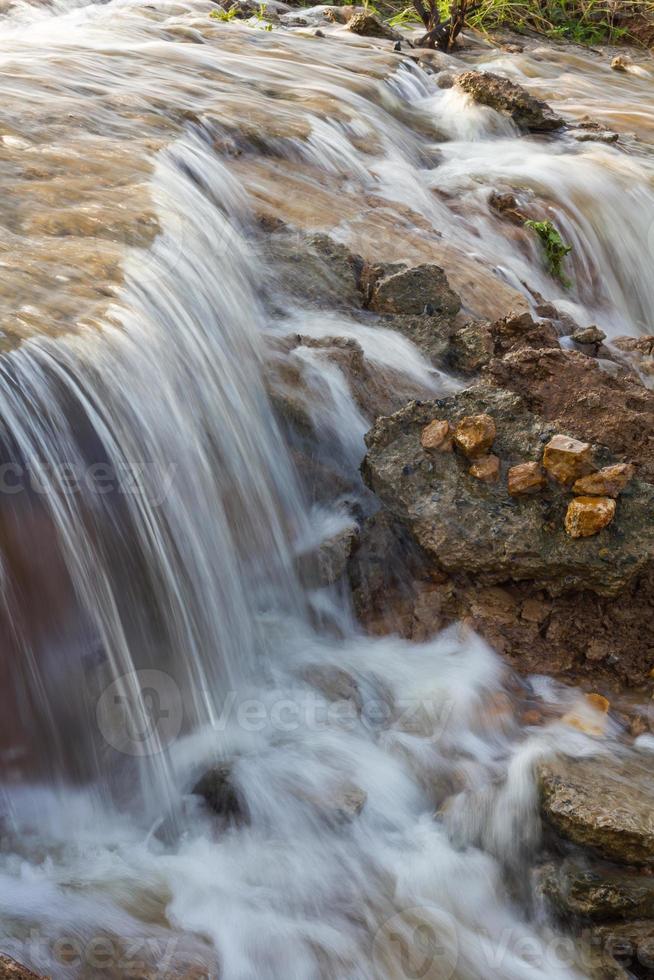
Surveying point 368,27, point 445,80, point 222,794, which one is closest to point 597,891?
point 222,794

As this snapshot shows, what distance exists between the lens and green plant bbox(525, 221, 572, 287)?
6250mm

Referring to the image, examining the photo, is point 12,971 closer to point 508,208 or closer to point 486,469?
point 486,469

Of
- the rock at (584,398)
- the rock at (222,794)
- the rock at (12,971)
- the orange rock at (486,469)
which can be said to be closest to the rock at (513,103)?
the rock at (584,398)

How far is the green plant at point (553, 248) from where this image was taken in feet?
20.5

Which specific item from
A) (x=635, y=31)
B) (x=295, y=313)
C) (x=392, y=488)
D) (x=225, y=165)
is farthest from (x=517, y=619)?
(x=635, y=31)

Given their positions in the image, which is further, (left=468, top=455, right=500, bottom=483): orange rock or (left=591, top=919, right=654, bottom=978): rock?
(left=468, top=455, right=500, bottom=483): orange rock

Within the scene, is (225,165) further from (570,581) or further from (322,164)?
(570,581)

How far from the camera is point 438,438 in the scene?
12.5 ft

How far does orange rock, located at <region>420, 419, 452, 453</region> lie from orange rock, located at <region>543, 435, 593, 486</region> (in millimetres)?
362

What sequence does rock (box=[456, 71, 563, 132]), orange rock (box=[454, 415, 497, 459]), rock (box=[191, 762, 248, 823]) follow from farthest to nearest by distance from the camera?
rock (box=[456, 71, 563, 132])
orange rock (box=[454, 415, 497, 459])
rock (box=[191, 762, 248, 823])

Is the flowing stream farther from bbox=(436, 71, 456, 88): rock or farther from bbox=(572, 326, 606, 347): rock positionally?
bbox=(436, 71, 456, 88): rock

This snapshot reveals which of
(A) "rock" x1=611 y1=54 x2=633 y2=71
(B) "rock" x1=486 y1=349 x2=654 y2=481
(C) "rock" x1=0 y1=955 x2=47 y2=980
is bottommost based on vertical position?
(C) "rock" x1=0 y1=955 x2=47 y2=980

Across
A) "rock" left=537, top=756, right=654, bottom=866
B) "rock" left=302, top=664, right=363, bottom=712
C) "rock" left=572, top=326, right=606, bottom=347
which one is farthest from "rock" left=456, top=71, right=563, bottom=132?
"rock" left=537, top=756, right=654, bottom=866

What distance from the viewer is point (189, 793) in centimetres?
313
